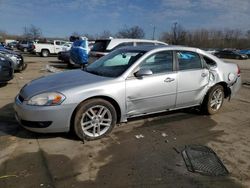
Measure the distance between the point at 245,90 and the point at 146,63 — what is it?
5.60 m

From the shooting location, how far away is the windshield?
4.52 m

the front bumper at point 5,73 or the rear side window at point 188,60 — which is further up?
the rear side window at point 188,60

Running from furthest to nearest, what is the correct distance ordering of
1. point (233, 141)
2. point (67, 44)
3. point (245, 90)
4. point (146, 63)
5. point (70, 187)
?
point (67, 44) → point (245, 90) → point (146, 63) → point (233, 141) → point (70, 187)

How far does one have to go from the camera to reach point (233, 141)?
14.1 feet

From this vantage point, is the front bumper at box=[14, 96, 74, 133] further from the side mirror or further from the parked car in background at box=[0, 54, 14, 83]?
the parked car in background at box=[0, 54, 14, 83]

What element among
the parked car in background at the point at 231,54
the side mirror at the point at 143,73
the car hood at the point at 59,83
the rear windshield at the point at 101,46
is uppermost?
the rear windshield at the point at 101,46

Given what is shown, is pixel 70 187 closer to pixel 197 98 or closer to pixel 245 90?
pixel 197 98

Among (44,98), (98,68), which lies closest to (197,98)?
(98,68)

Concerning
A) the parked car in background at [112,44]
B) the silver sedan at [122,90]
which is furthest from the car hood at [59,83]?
the parked car in background at [112,44]

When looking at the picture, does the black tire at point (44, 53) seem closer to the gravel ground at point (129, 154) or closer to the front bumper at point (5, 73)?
the front bumper at point (5, 73)

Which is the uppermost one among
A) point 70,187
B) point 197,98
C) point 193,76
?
point 193,76

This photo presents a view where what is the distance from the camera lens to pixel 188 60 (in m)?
5.14

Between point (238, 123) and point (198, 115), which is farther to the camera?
point (198, 115)

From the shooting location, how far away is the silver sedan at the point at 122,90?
387 centimetres
